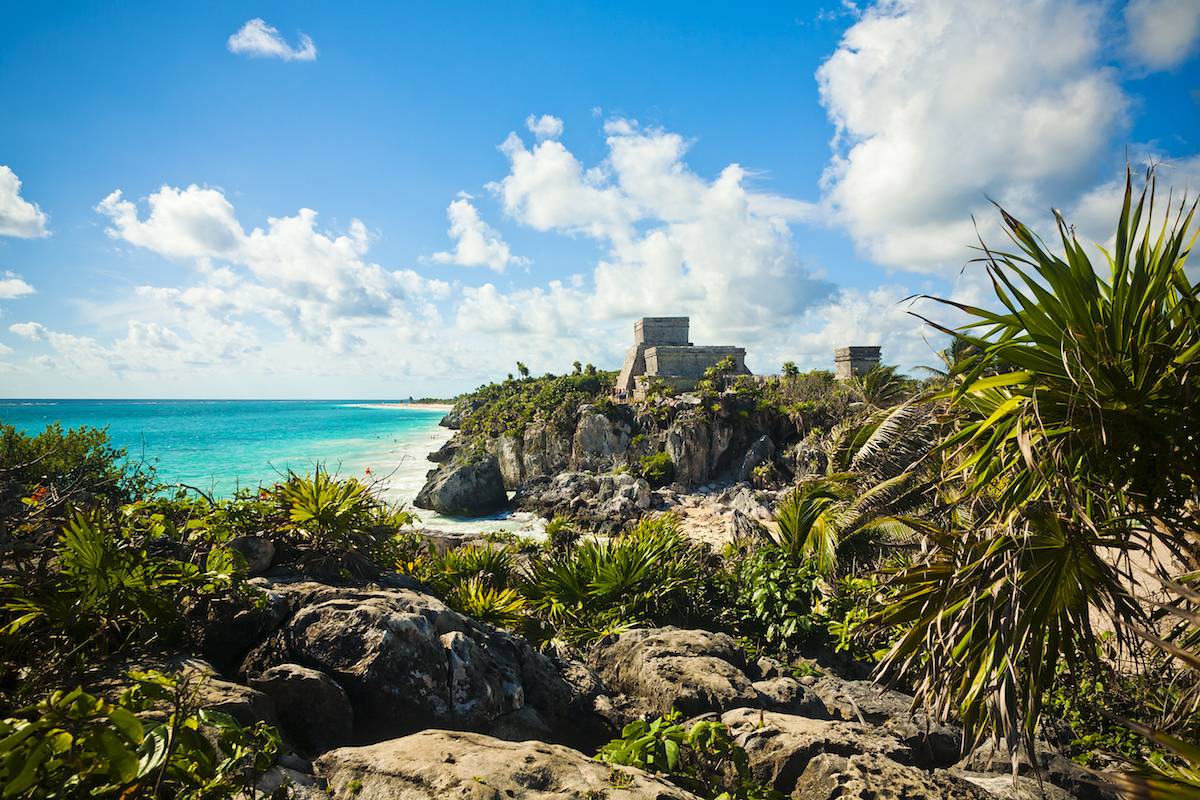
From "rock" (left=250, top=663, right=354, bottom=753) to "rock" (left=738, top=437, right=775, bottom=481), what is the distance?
23011mm

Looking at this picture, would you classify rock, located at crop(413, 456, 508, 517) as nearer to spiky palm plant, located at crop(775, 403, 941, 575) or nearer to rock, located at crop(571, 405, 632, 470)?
rock, located at crop(571, 405, 632, 470)

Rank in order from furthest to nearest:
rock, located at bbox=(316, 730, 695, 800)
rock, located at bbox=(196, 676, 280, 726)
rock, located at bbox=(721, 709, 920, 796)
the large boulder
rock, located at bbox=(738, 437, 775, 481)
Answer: rock, located at bbox=(738, 437, 775, 481), the large boulder, rock, located at bbox=(721, 709, 920, 796), rock, located at bbox=(196, 676, 280, 726), rock, located at bbox=(316, 730, 695, 800)

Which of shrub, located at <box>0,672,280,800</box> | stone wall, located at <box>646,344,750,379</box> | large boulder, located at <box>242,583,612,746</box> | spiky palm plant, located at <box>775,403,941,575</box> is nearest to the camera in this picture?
shrub, located at <box>0,672,280,800</box>

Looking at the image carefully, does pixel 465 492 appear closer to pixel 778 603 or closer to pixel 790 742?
pixel 778 603

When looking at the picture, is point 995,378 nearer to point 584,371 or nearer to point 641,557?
point 641,557

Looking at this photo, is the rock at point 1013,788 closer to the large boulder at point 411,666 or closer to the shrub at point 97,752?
the large boulder at point 411,666

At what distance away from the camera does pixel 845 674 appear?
5.63 metres

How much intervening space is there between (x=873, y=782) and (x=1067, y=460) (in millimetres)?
1927

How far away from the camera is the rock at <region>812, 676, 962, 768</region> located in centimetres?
409

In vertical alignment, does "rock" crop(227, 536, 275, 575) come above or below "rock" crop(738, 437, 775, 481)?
above

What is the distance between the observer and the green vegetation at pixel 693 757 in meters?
2.73

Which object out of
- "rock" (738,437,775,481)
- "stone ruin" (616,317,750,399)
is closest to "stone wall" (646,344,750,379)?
"stone ruin" (616,317,750,399)

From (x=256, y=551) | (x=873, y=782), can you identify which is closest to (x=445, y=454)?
(x=256, y=551)

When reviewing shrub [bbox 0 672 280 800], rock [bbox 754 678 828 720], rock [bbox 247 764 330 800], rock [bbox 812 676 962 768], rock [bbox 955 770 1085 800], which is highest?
shrub [bbox 0 672 280 800]
